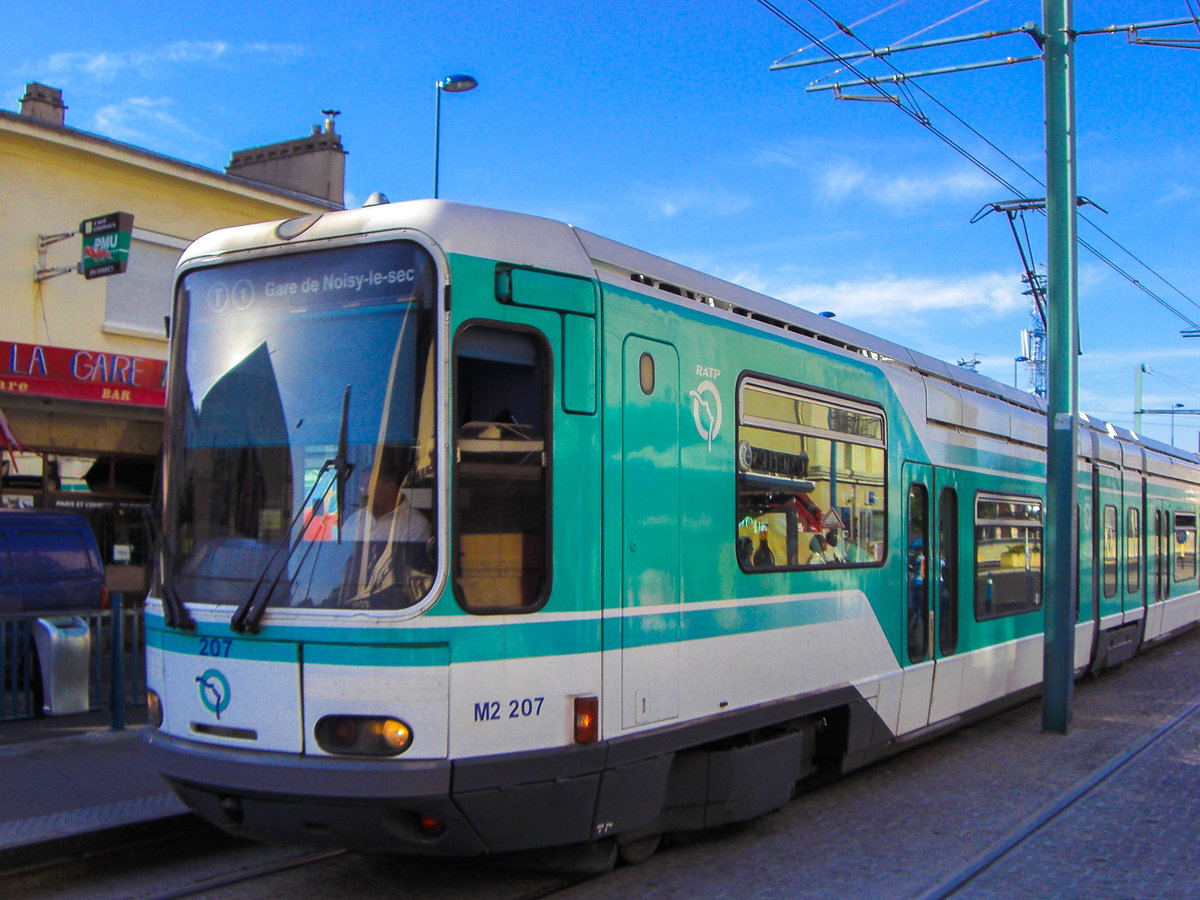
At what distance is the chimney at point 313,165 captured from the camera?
20.3 meters

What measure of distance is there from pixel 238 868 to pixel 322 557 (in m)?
→ 2.31

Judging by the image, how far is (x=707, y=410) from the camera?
20.2 ft

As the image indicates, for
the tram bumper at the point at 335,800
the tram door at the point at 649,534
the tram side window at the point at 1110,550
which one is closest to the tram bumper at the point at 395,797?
the tram bumper at the point at 335,800

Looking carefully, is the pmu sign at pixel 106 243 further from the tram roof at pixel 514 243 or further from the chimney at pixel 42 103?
the tram roof at pixel 514 243

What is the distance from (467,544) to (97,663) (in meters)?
6.18

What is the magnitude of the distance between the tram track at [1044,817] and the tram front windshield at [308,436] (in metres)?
3.25

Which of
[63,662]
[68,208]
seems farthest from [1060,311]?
[68,208]

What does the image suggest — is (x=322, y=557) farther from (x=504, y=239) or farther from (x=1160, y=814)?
(x=1160, y=814)

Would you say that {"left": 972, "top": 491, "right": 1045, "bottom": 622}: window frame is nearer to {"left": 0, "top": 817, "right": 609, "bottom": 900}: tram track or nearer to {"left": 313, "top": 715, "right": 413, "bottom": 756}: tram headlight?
{"left": 0, "top": 817, "right": 609, "bottom": 900}: tram track

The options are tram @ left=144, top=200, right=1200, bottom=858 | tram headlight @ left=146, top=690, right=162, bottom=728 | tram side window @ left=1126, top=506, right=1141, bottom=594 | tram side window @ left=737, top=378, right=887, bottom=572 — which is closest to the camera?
tram @ left=144, top=200, right=1200, bottom=858

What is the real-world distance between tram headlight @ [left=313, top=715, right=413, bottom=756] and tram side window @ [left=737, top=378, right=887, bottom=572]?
7.67ft

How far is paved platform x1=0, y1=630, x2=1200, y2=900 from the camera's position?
5898 mm

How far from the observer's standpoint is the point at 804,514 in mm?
7027

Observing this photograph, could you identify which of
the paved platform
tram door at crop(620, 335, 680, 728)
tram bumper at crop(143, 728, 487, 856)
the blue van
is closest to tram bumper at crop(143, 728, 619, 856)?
tram bumper at crop(143, 728, 487, 856)
